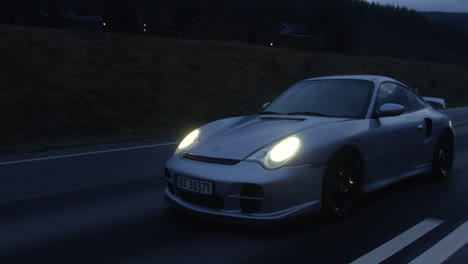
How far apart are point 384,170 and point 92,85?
42.5 ft

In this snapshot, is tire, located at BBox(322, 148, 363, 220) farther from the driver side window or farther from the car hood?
the driver side window

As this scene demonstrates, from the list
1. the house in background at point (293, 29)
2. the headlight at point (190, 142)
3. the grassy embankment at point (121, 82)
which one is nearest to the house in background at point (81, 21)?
the house in background at point (293, 29)

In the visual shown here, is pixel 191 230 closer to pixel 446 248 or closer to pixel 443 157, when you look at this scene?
pixel 446 248

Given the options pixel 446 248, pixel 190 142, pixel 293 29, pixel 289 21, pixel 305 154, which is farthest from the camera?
pixel 289 21


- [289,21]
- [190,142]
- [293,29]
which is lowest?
[293,29]

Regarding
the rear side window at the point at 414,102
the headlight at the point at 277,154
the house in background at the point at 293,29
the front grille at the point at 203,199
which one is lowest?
the house in background at the point at 293,29

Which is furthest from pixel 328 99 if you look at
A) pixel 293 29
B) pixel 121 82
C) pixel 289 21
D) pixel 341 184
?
pixel 289 21

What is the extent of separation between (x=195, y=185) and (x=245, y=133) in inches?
31.0

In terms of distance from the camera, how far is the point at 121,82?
17.3m

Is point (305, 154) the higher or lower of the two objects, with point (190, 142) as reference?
higher

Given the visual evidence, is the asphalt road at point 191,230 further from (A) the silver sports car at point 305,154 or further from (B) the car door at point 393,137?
(B) the car door at point 393,137

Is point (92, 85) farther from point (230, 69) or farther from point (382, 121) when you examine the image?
point (382, 121)

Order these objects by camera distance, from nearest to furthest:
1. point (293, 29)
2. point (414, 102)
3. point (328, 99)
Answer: point (328, 99) → point (414, 102) → point (293, 29)

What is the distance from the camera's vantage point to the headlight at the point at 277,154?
4051mm
